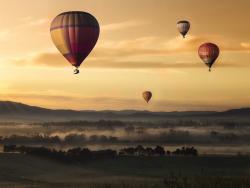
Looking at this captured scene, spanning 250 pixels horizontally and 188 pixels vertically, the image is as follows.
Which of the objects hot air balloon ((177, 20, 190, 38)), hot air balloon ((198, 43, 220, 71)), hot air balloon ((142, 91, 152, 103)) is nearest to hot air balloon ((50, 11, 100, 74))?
hot air balloon ((198, 43, 220, 71))

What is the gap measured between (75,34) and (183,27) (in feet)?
120

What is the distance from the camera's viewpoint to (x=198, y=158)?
108000mm

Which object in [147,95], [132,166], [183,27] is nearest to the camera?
[183,27]

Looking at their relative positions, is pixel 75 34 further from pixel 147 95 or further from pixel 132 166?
pixel 147 95

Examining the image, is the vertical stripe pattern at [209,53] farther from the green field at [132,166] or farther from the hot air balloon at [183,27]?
the green field at [132,166]

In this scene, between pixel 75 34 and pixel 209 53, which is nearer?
pixel 75 34

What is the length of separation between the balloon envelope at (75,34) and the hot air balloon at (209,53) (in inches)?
1182

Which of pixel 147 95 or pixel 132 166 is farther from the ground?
pixel 147 95

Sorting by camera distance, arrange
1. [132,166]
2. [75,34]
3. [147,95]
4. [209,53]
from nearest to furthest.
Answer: [75,34], [209,53], [132,166], [147,95]

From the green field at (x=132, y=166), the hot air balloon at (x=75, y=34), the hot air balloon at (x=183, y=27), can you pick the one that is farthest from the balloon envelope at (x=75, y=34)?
the hot air balloon at (x=183, y=27)

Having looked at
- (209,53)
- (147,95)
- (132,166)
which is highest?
(209,53)

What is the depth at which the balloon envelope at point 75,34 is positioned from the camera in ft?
207

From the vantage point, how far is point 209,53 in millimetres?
91438

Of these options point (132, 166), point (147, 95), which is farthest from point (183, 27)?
point (147, 95)
